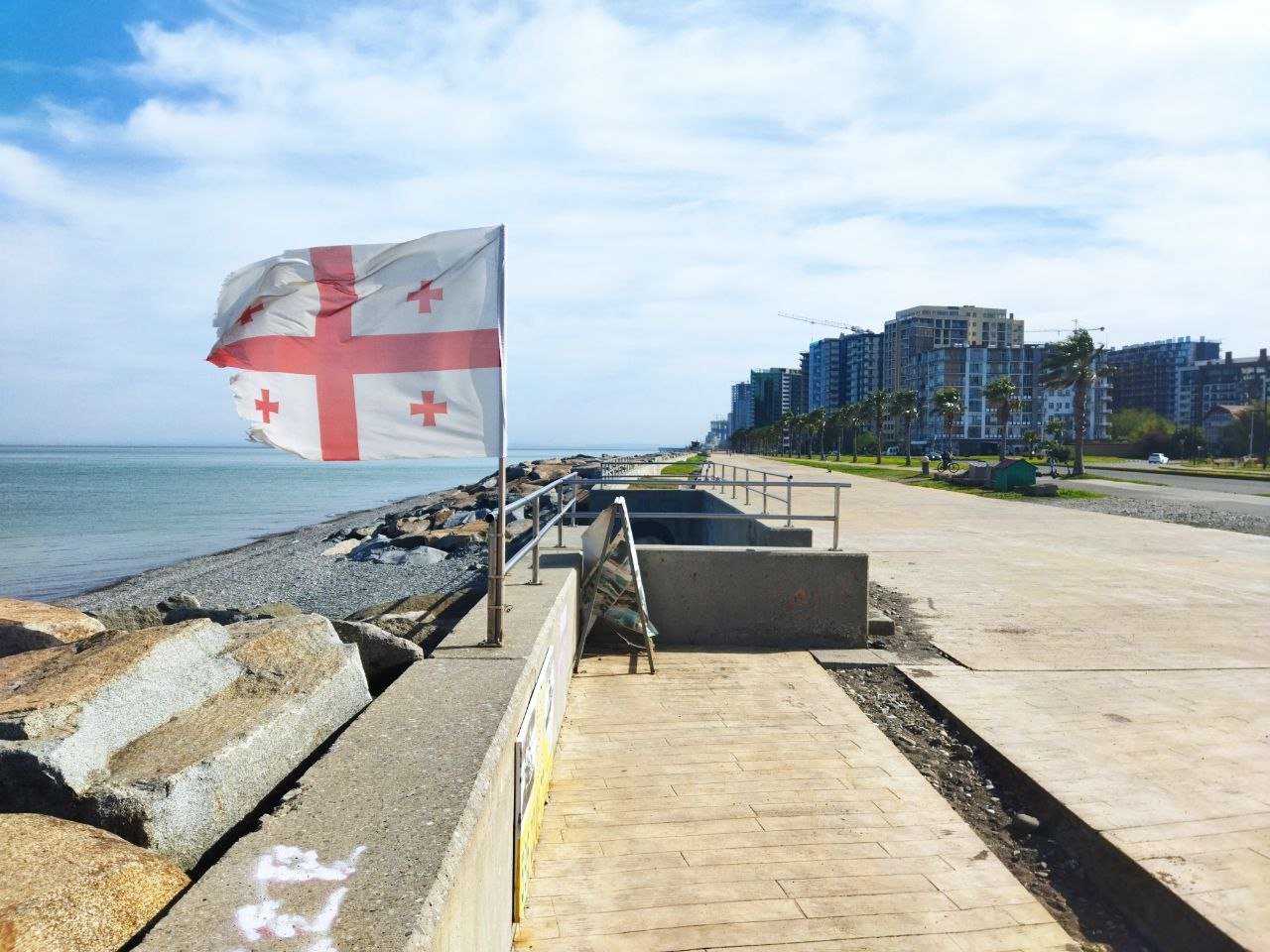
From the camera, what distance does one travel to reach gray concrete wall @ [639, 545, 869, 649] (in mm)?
8086

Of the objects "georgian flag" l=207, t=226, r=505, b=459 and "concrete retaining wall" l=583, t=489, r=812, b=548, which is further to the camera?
"concrete retaining wall" l=583, t=489, r=812, b=548

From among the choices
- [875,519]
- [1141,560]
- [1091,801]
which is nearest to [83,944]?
[1091,801]

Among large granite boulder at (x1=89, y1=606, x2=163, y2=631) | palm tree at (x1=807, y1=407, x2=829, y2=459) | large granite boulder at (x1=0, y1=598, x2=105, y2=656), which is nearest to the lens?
large granite boulder at (x1=0, y1=598, x2=105, y2=656)

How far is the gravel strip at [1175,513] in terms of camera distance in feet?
66.7

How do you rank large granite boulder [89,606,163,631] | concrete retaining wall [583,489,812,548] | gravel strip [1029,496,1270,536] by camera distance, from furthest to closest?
1. gravel strip [1029,496,1270,536]
2. concrete retaining wall [583,489,812,548]
3. large granite boulder [89,606,163,631]

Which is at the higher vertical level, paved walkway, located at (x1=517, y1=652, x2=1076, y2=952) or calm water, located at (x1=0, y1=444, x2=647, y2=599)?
paved walkway, located at (x1=517, y1=652, x2=1076, y2=952)

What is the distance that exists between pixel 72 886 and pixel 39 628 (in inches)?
144

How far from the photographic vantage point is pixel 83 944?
2.01 meters

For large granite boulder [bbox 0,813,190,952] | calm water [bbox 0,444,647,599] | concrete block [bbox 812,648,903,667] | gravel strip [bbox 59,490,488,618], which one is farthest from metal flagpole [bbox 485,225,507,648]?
gravel strip [bbox 59,490,488,618]

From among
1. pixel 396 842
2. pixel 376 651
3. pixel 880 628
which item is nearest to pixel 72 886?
pixel 396 842

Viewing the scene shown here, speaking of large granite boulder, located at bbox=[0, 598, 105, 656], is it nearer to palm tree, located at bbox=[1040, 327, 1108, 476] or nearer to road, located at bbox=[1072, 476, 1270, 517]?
road, located at bbox=[1072, 476, 1270, 517]

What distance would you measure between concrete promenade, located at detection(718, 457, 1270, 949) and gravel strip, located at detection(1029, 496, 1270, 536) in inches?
228

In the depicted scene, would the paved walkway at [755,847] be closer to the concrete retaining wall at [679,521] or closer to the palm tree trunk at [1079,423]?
the concrete retaining wall at [679,521]

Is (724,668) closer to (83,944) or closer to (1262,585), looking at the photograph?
(83,944)
